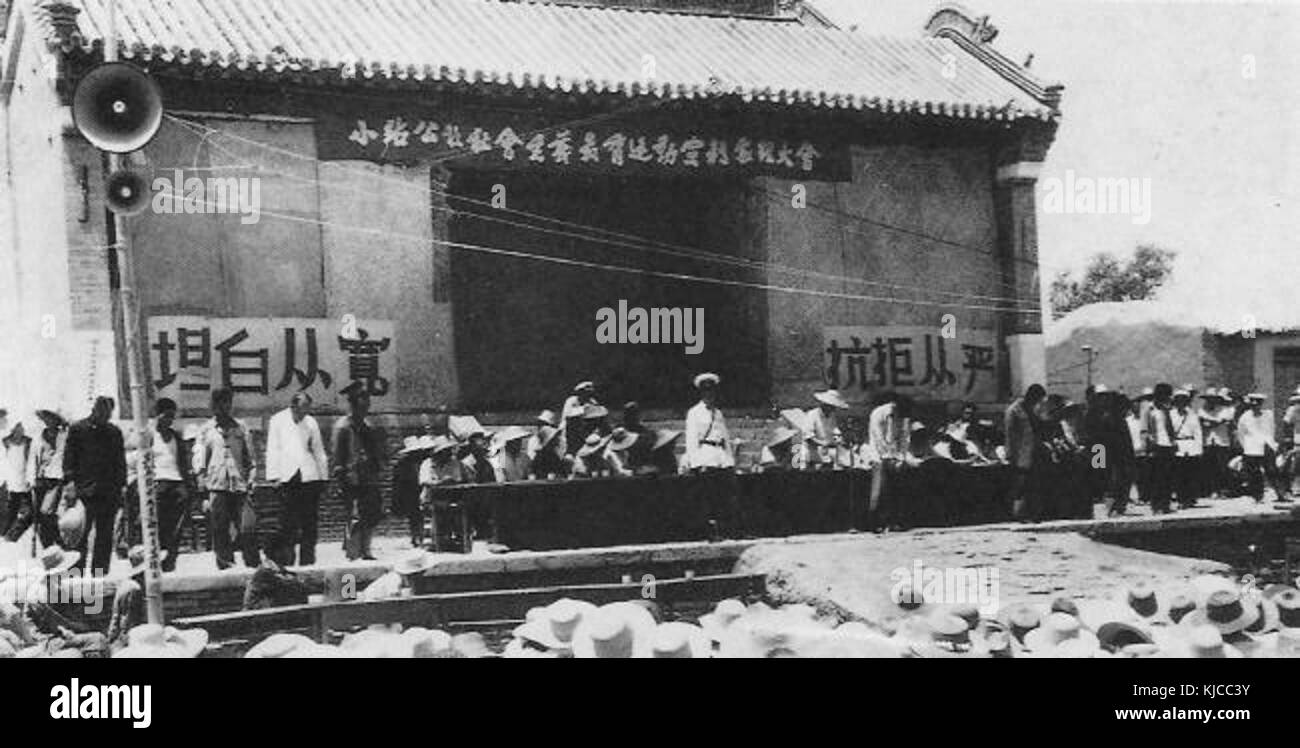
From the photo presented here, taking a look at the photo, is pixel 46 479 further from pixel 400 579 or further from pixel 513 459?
pixel 513 459

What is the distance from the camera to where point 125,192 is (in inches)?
348

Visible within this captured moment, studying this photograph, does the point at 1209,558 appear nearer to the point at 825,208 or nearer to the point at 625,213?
the point at 825,208

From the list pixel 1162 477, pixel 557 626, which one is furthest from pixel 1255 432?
pixel 557 626

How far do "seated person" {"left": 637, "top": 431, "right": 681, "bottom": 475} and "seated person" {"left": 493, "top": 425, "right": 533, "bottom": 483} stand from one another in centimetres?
85

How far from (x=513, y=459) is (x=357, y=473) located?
4.33 feet

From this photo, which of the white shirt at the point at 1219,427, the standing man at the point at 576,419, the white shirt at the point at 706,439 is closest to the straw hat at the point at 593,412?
the standing man at the point at 576,419

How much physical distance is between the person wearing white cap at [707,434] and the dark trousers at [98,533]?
385 centimetres

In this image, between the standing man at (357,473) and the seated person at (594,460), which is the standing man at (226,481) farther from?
the seated person at (594,460)

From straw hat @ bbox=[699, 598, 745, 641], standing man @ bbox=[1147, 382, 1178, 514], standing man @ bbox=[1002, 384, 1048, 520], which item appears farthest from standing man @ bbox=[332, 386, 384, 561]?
standing man @ bbox=[1147, 382, 1178, 514]

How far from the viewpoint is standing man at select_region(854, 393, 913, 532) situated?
11.4 meters

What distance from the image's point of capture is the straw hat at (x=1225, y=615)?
29.8ft

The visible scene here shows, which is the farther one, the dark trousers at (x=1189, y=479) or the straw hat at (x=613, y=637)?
the dark trousers at (x=1189, y=479)

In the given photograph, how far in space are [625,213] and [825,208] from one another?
1.63 m

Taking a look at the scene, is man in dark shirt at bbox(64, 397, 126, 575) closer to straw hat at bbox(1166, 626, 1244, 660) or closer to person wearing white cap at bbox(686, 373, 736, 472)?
person wearing white cap at bbox(686, 373, 736, 472)
